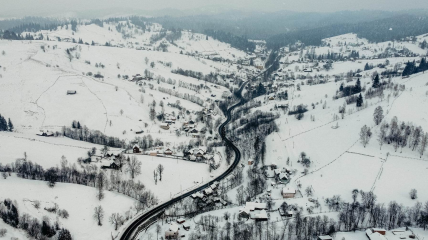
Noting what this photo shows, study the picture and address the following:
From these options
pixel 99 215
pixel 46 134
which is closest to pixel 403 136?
pixel 99 215

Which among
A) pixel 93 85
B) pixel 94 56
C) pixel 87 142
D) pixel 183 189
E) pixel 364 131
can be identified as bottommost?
pixel 183 189

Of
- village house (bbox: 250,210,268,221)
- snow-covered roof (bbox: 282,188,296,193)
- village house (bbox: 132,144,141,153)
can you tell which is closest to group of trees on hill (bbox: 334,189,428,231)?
snow-covered roof (bbox: 282,188,296,193)

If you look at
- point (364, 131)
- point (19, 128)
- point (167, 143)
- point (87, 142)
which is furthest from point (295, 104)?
point (19, 128)

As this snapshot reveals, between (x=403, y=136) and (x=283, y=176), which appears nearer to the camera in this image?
(x=283, y=176)

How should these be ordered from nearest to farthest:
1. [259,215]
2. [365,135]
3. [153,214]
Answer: [259,215] < [153,214] < [365,135]

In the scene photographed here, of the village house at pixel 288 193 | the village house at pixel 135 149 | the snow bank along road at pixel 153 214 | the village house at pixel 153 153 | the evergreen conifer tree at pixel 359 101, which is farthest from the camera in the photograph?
the evergreen conifer tree at pixel 359 101

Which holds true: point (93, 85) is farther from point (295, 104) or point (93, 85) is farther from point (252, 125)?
point (295, 104)

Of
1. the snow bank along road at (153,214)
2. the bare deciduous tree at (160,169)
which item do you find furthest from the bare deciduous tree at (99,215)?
the bare deciduous tree at (160,169)

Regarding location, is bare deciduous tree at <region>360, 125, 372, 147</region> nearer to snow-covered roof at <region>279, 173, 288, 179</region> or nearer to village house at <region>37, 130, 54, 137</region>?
snow-covered roof at <region>279, 173, 288, 179</region>

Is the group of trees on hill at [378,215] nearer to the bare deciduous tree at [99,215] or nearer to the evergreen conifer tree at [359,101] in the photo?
the bare deciduous tree at [99,215]

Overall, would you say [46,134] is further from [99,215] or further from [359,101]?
[359,101]

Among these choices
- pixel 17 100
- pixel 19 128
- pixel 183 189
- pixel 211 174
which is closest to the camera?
pixel 183 189
